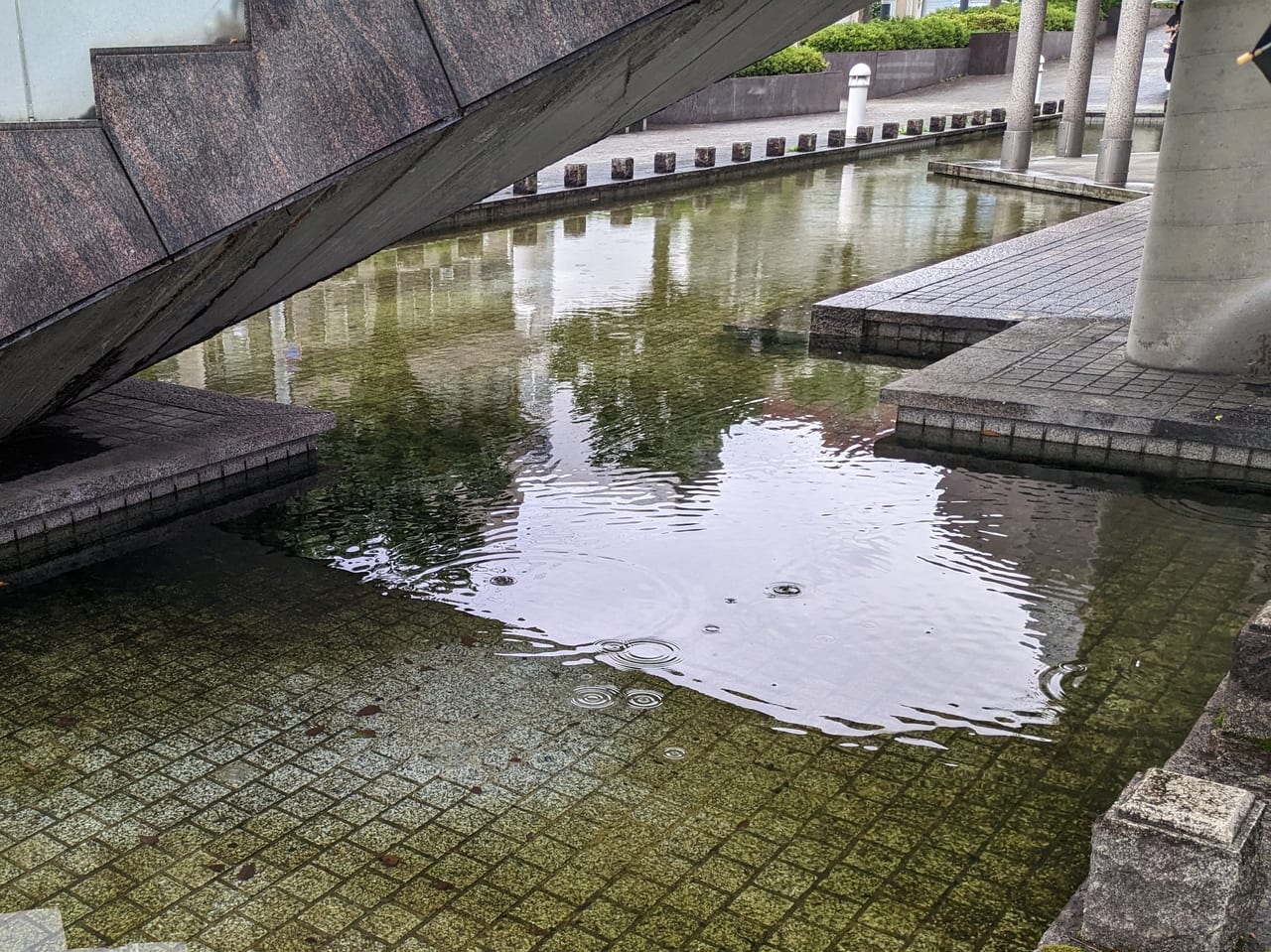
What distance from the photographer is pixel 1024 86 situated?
79.6 ft

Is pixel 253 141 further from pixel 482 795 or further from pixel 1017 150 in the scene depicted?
pixel 1017 150

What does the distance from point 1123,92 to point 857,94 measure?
36.3 ft

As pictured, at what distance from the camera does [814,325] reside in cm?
1195

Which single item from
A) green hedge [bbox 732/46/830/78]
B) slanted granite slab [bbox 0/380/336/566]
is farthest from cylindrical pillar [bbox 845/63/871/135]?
slanted granite slab [bbox 0/380/336/566]

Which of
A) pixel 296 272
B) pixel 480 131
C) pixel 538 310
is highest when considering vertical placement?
pixel 480 131

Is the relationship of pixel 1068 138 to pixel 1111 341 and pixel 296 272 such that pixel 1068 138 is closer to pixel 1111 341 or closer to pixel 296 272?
pixel 1111 341

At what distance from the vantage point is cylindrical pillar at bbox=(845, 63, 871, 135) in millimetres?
32219

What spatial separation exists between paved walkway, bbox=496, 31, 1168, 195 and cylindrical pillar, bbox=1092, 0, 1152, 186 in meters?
7.79

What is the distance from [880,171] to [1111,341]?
59.7 feet

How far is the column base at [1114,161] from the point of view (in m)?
22.5

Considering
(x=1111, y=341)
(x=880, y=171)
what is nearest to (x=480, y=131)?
(x=1111, y=341)

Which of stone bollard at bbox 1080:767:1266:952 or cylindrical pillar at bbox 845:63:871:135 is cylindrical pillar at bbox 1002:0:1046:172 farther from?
stone bollard at bbox 1080:767:1266:952

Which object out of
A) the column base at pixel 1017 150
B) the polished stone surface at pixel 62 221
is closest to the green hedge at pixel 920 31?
the column base at pixel 1017 150

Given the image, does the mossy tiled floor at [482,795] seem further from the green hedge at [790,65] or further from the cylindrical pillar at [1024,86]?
the green hedge at [790,65]
